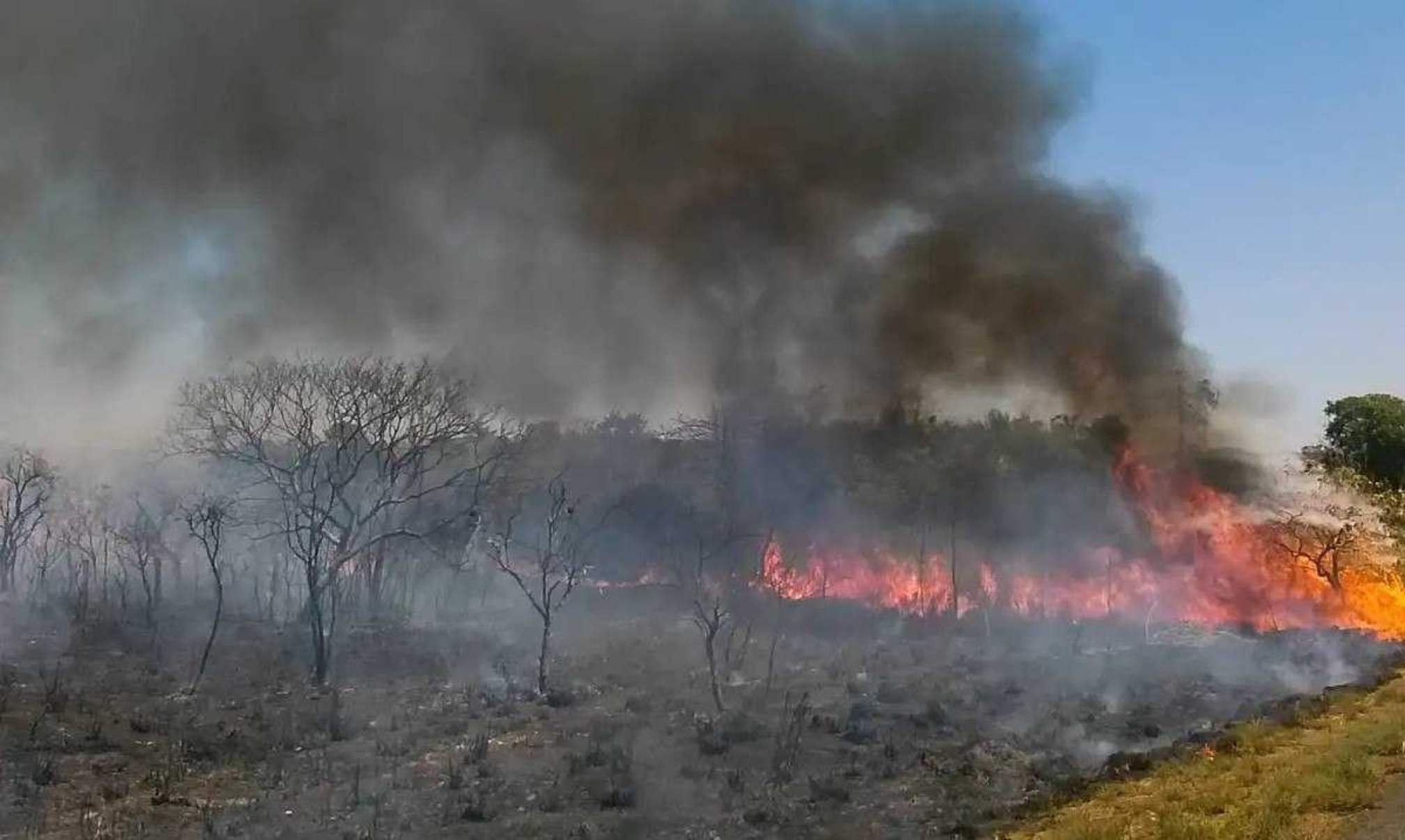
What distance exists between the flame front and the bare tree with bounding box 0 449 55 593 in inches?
1132

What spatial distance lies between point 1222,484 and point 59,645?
37303mm

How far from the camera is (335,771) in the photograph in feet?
50.6

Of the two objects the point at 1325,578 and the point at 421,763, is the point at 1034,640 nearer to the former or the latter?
the point at 1325,578

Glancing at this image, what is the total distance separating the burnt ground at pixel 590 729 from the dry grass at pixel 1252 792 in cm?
94

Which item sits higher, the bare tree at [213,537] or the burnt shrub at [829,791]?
the bare tree at [213,537]

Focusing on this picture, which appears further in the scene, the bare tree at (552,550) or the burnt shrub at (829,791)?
the bare tree at (552,550)

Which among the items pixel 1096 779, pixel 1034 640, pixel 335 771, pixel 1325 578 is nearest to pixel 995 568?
pixel 1034 640

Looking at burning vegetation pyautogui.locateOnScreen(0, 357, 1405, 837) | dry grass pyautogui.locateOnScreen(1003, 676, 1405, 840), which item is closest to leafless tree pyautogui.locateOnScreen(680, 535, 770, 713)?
burning vegetation pyautogui.locateOnScreen(0, 357, 1405, 837)

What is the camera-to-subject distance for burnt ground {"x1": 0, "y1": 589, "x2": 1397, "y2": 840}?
42.7 ft

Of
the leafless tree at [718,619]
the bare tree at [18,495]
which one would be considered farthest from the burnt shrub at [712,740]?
the bare tree at [18,495]

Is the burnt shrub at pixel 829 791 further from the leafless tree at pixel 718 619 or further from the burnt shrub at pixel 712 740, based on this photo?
the leafless tree at pixel 718 619

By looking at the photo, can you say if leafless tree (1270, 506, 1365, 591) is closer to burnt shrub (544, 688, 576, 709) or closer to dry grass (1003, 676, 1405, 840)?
dry grass (1003, 676, 1405, 840)

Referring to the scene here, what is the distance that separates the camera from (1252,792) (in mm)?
11672

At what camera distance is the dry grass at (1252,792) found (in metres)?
10.0
